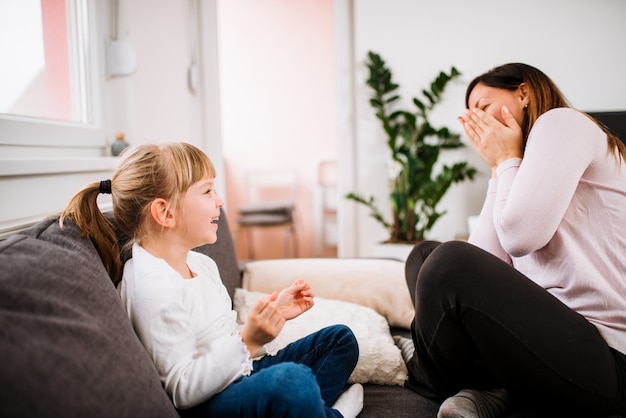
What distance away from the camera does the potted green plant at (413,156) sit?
2.90m

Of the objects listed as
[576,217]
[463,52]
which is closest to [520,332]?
[576,217]

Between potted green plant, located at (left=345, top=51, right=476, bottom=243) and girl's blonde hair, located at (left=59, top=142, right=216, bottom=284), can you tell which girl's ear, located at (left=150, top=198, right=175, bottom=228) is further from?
potted green plant, located at (left=345, top=51, right=476, bottom=243)

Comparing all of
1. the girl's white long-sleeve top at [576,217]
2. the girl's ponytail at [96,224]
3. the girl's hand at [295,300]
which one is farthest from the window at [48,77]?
the girl's white long-sleeve top at [576,217]

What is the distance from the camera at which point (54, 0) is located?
64.2 inches

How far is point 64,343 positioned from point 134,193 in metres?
0.39

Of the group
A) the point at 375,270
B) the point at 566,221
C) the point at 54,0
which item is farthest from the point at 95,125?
the point at 566,221

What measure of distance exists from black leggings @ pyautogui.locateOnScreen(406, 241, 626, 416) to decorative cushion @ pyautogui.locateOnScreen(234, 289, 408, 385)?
225mm

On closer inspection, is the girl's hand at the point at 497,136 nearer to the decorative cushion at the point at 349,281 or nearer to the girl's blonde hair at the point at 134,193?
the decorative cushion at the point at 349,281

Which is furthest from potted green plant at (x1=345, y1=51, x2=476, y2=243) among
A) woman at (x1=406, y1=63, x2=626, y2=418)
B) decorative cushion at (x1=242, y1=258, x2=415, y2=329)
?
woman at (x1=406, y1=63, x2=626, y2=418)

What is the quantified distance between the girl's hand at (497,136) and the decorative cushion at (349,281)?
52 centimetres

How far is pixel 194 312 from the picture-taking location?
0.92 meters

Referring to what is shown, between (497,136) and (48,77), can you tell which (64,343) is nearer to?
(497,136)

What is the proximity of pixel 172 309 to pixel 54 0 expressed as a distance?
134cm

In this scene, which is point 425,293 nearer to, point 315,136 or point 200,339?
point 200,339
